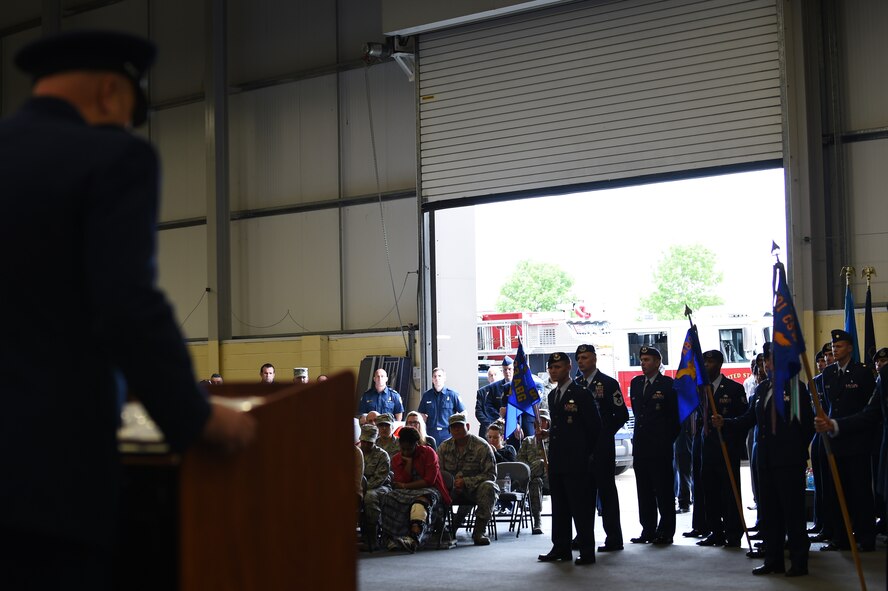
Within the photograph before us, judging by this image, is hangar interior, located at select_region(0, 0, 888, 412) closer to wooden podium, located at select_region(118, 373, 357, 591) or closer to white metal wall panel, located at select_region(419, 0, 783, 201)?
white metal wall panel, located at select_region(419, 0, 783, 201)

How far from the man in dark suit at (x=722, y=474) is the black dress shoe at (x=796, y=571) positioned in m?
1.45

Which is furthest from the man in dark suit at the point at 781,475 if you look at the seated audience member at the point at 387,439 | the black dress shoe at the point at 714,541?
the seated audience member at the point at 387,439

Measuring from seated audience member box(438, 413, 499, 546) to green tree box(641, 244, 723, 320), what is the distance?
98.0 feet

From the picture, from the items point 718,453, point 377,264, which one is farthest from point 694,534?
point 377,264

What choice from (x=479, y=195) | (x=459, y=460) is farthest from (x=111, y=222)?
(x=479, y=195)

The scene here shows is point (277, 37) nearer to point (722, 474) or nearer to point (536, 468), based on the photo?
point (536, 468)

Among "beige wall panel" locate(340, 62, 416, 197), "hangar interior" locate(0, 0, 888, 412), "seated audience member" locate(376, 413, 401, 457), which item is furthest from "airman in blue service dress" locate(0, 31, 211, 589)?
"beige wall panel" locate(340, 62, 416, 197)

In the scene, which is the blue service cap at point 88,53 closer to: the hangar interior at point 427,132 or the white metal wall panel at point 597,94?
the hangar interior at point 427,132

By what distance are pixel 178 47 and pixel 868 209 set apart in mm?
10226

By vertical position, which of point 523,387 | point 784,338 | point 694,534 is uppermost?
point 784,338

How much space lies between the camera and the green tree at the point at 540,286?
148ft

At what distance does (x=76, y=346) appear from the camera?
1.47 m

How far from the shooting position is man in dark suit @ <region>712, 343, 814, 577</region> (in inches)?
267

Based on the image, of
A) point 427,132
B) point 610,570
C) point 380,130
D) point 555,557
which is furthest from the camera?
point 380,130
